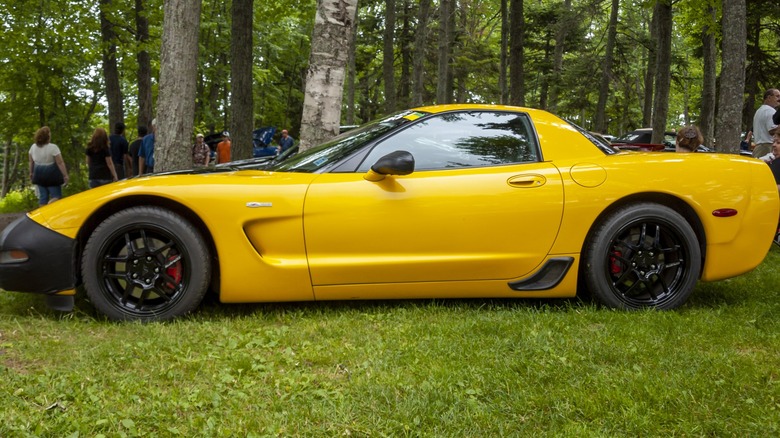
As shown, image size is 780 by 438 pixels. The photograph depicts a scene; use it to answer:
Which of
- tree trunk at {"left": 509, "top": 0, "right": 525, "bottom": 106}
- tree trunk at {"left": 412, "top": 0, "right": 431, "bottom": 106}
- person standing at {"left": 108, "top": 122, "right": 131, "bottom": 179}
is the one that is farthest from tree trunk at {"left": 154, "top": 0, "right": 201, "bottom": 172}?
tree trunk at {"left": 412, "top": 0, "right": 431, "bottom": 106}

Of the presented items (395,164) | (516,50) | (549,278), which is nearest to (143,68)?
(516,50)

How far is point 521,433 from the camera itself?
258 cm

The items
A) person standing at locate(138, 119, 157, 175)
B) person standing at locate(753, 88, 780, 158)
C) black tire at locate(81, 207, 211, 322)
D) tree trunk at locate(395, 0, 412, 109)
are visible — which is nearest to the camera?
black tire at locate(81, 207, 211, 322)

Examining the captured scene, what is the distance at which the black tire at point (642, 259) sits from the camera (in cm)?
435

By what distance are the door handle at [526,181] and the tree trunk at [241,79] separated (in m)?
8.95

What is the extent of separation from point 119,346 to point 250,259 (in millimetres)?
896

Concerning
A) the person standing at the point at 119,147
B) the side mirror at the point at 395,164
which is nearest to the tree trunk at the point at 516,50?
the person standing at the point at 119,147

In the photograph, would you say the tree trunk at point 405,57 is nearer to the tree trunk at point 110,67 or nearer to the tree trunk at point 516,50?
the tree trunk at point 516,50

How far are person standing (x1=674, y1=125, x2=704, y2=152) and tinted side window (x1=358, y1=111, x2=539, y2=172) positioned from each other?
242 cm

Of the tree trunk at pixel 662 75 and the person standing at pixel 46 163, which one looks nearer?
the person standing at pixel 46 163

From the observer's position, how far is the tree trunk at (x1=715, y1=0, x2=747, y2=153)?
8.12 meters

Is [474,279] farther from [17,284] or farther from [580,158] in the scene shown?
[17,284]

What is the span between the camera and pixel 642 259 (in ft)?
14.6

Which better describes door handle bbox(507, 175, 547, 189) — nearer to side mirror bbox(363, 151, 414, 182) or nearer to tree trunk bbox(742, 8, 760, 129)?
side mirror bbox(363, 151, 414, 182)
